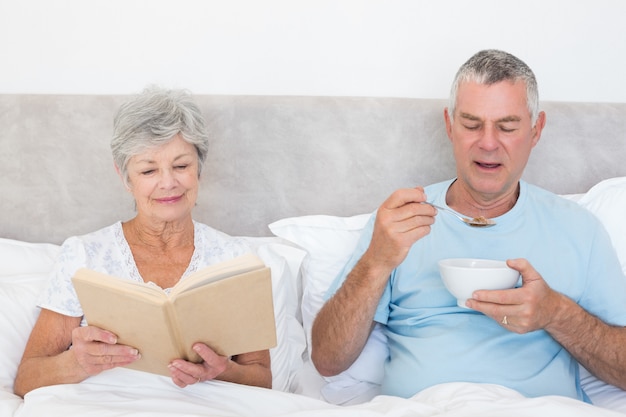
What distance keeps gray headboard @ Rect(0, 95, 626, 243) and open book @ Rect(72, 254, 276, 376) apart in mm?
786

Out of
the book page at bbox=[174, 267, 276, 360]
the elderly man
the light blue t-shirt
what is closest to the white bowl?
the elderly man

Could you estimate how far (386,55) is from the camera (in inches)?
87.4

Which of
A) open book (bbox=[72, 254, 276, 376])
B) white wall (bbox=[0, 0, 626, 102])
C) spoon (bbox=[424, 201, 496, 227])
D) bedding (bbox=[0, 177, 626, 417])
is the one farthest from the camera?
white wall (bbox=[0, 0, 626, 102])

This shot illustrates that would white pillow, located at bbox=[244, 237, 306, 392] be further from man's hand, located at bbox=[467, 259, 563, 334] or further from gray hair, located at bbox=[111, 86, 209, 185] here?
man's hand, located at bbox=[467, 259, 563, 334]

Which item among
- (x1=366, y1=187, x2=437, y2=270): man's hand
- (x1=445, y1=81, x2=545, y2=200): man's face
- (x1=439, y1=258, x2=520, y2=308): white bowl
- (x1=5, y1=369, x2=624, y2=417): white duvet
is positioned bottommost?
(x1=5, y1=369, x2=624, y2=417): white duvet

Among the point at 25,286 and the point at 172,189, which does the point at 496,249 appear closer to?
the point at 172,189

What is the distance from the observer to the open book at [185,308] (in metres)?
1.25

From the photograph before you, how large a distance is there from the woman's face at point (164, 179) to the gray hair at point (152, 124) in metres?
0.02

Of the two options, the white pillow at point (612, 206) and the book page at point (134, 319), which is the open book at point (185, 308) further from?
the white pillow at point (612, 206)

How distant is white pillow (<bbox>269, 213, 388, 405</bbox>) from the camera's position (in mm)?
1747

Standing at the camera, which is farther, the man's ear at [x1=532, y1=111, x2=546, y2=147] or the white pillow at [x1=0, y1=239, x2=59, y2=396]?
the man's ear at [x1=532, y1=111, x2=546, y2=147]

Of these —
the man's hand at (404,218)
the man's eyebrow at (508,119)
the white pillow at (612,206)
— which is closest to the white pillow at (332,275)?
the man's hand at (404,218)

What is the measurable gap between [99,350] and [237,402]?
305mm

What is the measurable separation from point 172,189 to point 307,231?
48 cm
